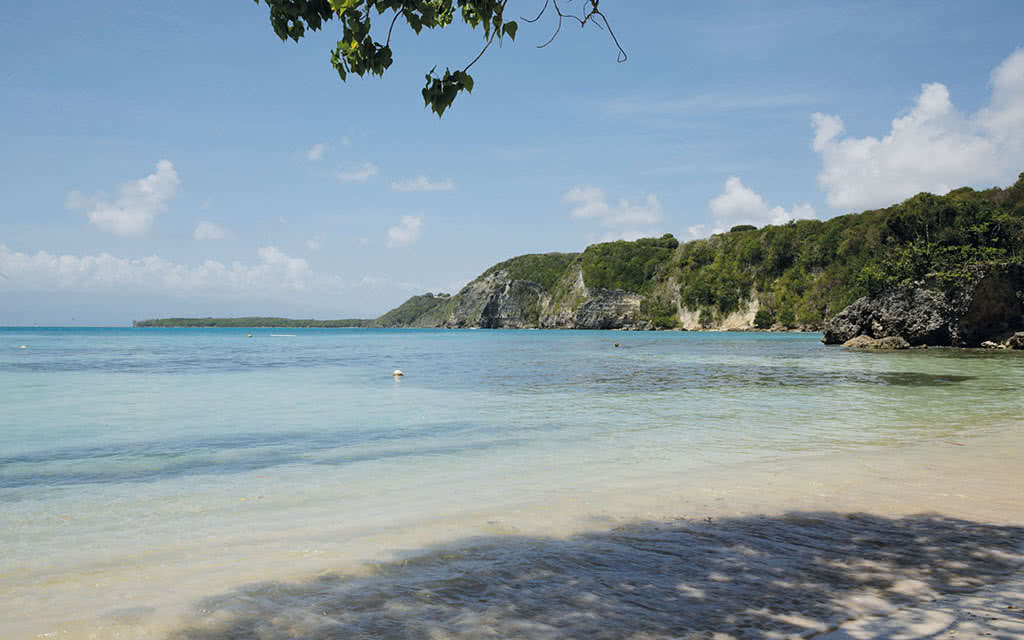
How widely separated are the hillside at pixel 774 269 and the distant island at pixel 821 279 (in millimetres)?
202

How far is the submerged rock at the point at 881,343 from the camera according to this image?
167 ft

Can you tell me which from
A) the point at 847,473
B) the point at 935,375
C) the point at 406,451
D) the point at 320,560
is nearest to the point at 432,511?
the point at 320,560

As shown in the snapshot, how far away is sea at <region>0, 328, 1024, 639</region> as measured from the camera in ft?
15.5

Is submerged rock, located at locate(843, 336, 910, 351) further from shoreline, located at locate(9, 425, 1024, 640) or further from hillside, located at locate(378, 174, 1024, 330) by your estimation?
shoreline, located at locate(9, 425, 1024, 640)

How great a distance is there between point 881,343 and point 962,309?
614 cm

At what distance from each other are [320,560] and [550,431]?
333 inches

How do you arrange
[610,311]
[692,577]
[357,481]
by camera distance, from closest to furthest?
[692,577] → [357,481] → [610,311]

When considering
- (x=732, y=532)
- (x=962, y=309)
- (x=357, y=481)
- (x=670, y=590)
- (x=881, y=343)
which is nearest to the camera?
(x=670, y=590)

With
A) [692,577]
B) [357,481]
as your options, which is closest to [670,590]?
[692,577]

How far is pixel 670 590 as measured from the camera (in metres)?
4.68

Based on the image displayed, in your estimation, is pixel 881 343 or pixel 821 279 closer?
pixel 881 343

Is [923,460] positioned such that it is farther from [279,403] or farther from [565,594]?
[279,403]

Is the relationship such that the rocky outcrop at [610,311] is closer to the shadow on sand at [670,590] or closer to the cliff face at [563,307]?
the cliff face at [563,307]

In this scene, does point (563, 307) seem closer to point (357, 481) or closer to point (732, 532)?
point (357, 481)
